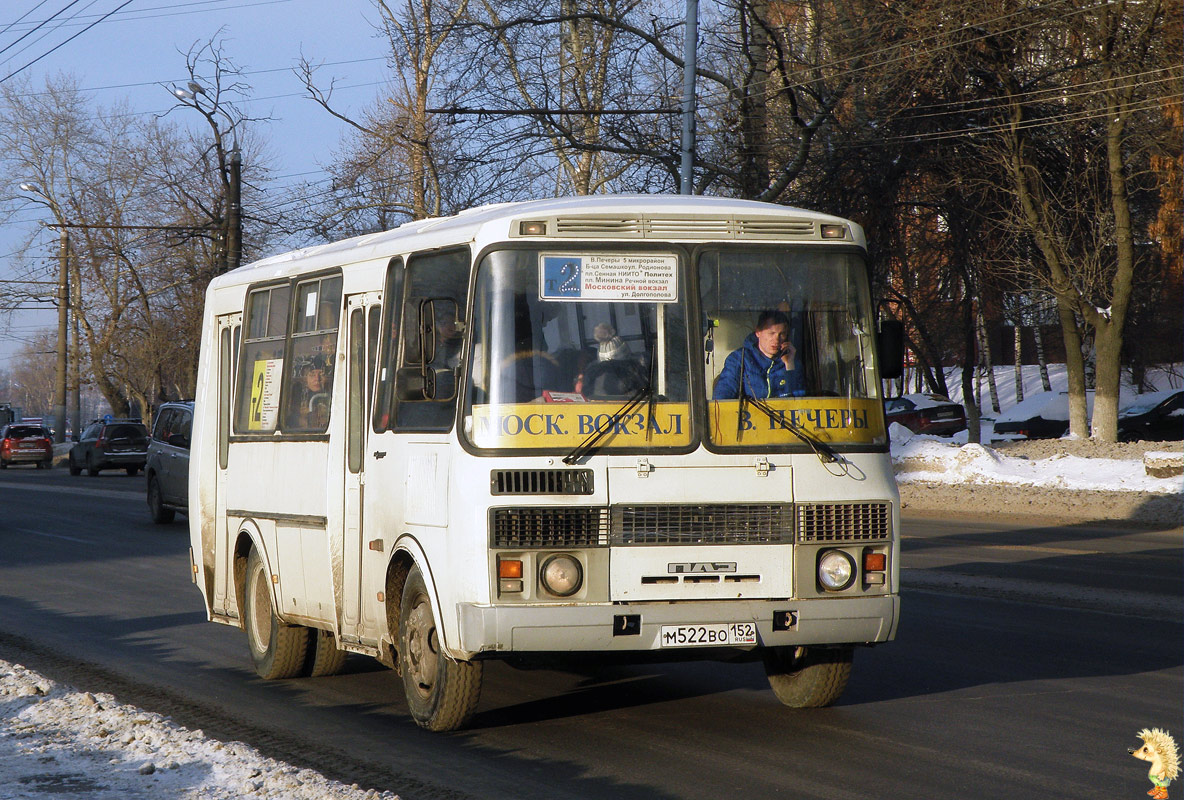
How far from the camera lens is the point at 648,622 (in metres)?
6.45

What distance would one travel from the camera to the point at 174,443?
70.2 feet

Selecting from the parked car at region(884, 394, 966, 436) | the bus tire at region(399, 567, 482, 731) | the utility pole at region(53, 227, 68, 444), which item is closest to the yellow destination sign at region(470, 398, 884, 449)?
the bus tire at region(399, 567, 482, 731)

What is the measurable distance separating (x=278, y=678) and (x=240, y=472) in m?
1.44

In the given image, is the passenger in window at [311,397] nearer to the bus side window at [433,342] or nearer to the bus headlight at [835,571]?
the bus side window at [433,342]

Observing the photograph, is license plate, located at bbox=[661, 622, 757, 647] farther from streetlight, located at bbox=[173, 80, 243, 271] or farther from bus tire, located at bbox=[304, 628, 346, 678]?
streetlight, located at bbox=[173, 80, 243, 271]

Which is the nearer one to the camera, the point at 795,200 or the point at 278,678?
the point at 278,678

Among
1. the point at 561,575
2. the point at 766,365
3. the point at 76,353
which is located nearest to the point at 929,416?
the point at 76,353

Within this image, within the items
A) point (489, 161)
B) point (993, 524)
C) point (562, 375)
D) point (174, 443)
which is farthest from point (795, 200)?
point (562, 375)

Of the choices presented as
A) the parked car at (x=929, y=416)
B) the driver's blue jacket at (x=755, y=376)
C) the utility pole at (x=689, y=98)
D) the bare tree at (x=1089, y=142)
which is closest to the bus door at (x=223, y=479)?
the driver's blue jacket at (x=755, y=376)

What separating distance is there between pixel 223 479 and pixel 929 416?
38610 millimetres

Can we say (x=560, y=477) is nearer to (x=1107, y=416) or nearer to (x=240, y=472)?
(x=240, y=472)

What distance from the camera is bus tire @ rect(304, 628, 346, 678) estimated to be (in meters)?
8.92

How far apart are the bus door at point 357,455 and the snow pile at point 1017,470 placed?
1599 cm

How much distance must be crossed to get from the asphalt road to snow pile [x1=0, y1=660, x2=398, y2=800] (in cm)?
36
